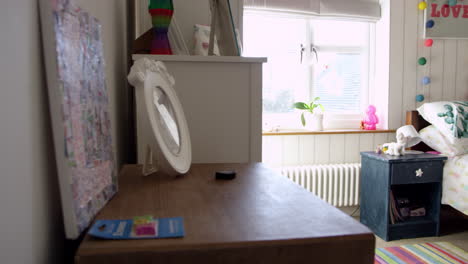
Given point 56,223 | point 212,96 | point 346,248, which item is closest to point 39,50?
point 56,223

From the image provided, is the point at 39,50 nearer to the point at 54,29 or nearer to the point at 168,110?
the point at 54,29

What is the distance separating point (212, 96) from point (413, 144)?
212cm

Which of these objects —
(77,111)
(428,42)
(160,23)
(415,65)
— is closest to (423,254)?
(415,65)

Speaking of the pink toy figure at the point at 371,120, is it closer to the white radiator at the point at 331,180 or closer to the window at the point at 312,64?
the window at the point at 312,64

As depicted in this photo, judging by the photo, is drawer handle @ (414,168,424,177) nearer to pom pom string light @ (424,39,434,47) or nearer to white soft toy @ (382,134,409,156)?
white soft toy @ (382,134,409,156)

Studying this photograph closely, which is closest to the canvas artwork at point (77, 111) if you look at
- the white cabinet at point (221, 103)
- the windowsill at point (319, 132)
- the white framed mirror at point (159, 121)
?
the white framed mirror at point (159, 121)

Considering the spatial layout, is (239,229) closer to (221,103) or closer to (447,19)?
(221,103)

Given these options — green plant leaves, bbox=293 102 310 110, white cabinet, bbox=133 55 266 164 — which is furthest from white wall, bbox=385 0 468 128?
white cabinet, bbox=133 55 266 164

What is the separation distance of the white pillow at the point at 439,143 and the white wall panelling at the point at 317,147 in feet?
1.01

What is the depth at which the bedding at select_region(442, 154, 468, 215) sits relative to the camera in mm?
2588

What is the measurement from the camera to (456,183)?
2.65 meters

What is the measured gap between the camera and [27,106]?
0.42 metres

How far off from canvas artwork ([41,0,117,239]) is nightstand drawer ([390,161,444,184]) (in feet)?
7.76

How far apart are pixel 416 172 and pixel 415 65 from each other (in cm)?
106
